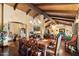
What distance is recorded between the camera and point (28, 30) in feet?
7.06

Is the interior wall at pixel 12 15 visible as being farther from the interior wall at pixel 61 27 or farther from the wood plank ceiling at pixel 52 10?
the interior wall at pixel 61 27

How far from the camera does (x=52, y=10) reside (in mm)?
2156

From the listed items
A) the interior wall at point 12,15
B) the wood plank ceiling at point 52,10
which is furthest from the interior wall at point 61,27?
the interior wall at point 12,15

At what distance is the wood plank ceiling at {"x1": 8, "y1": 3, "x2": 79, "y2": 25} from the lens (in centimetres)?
213

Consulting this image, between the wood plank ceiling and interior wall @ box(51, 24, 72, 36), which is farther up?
the wood plank ceiling

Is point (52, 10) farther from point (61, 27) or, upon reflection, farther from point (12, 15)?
point (12, 15)

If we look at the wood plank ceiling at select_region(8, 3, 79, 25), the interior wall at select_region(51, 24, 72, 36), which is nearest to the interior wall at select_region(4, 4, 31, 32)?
the wood plank ceiling at select_region(8, 3, 79, 25)

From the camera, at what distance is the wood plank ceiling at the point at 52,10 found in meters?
2.13

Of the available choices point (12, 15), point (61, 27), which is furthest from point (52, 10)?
point (12, 15)

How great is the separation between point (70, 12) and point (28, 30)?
564 millimetres

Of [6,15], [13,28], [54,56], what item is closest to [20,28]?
[13,28]

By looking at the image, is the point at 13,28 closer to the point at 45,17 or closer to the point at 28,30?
the point at 28,30

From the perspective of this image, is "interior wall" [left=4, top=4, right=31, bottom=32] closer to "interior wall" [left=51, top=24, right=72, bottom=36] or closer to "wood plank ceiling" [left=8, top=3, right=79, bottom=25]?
"wood plank ceiling" [left=8, top=3, right=79, bottom=25]

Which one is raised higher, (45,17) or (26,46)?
(45,17)
